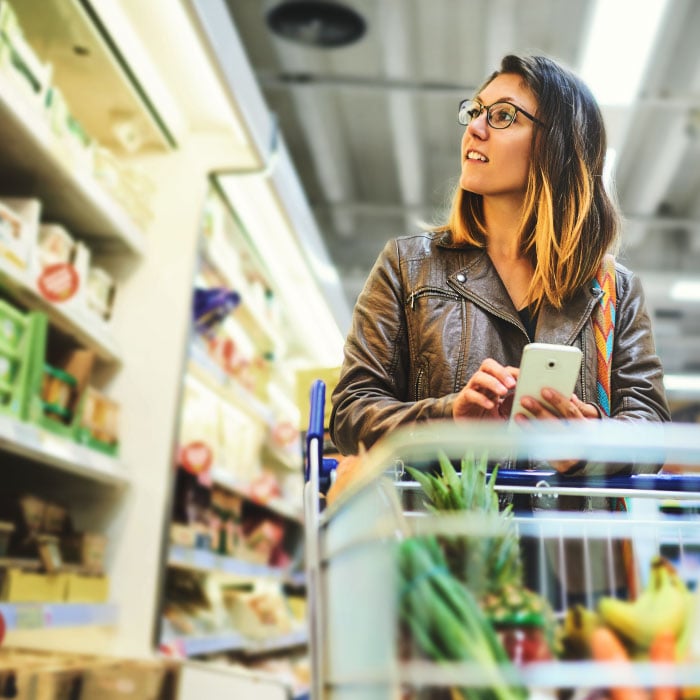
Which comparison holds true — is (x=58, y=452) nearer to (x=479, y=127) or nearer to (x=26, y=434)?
(x=26, y=434)

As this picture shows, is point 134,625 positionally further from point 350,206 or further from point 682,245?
point 682,245

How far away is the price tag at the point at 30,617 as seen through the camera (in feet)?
7.72

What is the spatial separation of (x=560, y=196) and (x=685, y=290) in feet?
28.5

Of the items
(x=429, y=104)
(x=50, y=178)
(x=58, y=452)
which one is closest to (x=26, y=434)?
(x=58, y=452)

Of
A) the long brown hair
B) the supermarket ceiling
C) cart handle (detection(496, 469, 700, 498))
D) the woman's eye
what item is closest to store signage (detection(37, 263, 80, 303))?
the long brown hair

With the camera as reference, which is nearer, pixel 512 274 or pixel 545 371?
pixel 545 371

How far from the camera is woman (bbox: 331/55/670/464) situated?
146cm

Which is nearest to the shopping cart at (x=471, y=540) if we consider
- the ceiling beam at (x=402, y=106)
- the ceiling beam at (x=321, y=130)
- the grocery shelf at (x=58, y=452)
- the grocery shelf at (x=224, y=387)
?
the grocery shelf at (x=58, y=452)

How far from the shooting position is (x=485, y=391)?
3.86 feet

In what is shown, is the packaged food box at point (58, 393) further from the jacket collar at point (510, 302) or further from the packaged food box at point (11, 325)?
the jacket collar at point (510, 302)

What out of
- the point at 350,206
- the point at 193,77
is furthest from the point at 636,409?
the point at 350,206

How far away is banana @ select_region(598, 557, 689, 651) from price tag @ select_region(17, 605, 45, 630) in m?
1.94

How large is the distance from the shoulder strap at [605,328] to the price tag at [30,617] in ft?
5.39

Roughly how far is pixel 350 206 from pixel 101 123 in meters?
5.67
